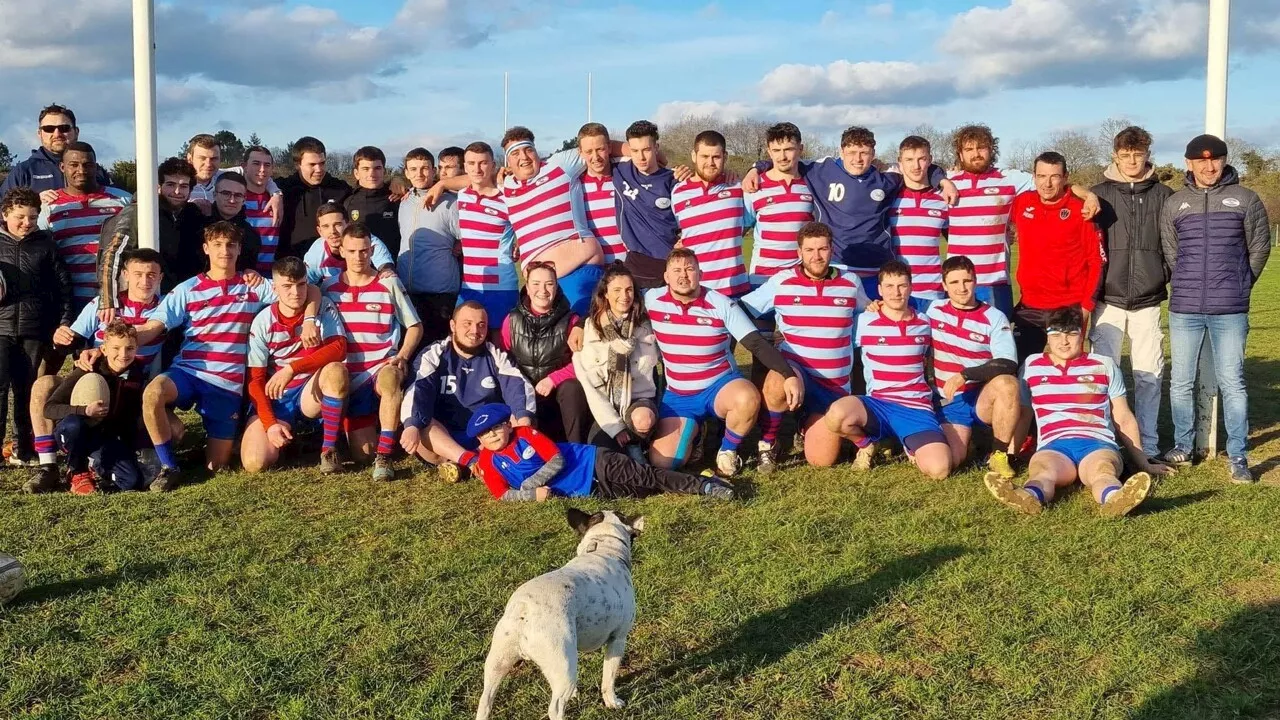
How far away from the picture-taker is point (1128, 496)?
16.5 ft

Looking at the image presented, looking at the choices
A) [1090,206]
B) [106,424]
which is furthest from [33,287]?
[1090,206]

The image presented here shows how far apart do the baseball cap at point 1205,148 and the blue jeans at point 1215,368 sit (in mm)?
960

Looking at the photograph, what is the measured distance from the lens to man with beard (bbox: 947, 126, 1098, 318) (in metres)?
6.83

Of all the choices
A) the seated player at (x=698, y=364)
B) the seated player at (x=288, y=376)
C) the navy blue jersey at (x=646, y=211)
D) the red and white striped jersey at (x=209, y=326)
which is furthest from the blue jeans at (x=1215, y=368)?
the red and white striped jersey at (x=209, y=326)

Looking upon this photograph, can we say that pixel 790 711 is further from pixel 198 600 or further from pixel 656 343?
pixel 656 343

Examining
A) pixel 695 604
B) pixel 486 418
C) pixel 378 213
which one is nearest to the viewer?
pixel 695 604

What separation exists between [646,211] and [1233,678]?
4.73m

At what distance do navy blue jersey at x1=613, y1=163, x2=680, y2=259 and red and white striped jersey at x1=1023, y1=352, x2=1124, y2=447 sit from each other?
8.79 feet

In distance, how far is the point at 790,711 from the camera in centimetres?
327

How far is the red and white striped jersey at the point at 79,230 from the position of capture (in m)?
6.86

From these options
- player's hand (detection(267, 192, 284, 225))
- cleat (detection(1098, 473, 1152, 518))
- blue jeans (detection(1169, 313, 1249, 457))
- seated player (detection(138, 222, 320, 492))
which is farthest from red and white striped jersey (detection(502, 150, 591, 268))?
blue jeans (detection(1169, 313, 1249, 457))

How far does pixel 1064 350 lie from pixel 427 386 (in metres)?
3.80

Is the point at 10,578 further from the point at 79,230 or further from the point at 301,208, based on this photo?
the point at 301,208

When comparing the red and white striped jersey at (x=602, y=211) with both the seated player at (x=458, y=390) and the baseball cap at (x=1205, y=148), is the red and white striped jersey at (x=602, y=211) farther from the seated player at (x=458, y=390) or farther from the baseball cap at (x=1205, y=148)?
the baseball cap at (x=1205, y=148)
